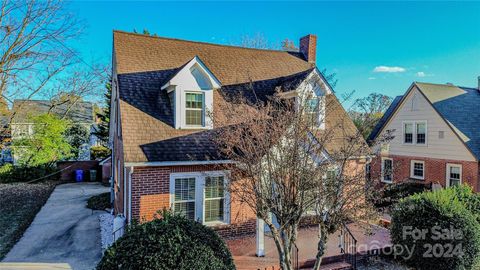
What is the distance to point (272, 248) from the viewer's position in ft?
31.8

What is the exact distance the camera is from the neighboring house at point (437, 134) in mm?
17688

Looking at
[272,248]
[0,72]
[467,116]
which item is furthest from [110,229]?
[467,116]

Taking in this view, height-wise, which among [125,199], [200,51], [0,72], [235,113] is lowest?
[125,199]

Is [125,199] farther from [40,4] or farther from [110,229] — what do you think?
[40,4]

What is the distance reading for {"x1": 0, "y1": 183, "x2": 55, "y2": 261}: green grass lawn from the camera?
11534mm

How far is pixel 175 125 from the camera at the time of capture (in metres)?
11.2

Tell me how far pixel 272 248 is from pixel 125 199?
534cm

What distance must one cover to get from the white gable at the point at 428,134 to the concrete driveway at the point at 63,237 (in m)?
18.2

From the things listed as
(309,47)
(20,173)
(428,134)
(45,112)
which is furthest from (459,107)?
(45,112)

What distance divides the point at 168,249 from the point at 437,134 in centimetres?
1982

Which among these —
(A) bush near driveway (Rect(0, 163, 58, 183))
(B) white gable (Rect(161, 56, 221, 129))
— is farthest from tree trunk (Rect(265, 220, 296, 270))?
(A) bush near driveway (Rect(0, 163, 58, 183))

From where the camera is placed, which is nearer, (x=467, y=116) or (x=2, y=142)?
(x=467, y=116)

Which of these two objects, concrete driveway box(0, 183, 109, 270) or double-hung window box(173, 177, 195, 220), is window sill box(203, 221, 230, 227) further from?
concrete driveway box(0, 183, 109, 270)

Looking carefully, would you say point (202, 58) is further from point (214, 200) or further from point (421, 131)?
point (421, 131)
